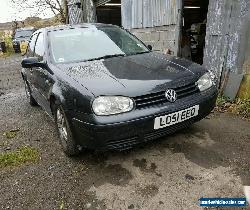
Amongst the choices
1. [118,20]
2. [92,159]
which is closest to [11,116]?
[92,159]

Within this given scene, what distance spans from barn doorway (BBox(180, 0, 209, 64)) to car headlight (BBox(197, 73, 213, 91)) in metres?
4.40

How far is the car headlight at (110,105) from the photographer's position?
9.29 feet

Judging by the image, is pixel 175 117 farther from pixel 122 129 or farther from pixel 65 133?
pixel 65 133

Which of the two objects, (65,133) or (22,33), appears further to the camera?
(22,33)

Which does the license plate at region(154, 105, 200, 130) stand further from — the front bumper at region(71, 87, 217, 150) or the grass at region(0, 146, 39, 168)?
the grass at region(0, 146, 39, 168)

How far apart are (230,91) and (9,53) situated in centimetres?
2213

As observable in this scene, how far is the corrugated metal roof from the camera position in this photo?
23.1 feet

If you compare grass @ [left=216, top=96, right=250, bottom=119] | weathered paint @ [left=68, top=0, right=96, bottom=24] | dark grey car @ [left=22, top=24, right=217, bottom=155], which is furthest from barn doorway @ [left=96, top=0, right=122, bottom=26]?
dark grey car @ [left=22, top=24, right=217, bottom=155]

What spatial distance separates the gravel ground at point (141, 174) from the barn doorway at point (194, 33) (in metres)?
4.32

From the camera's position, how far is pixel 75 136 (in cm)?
322

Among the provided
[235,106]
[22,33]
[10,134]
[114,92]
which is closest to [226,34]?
[235,106]

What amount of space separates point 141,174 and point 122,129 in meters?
0.67

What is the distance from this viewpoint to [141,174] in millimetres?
3164

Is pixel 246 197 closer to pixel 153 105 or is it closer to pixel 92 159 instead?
pixel 153 105
